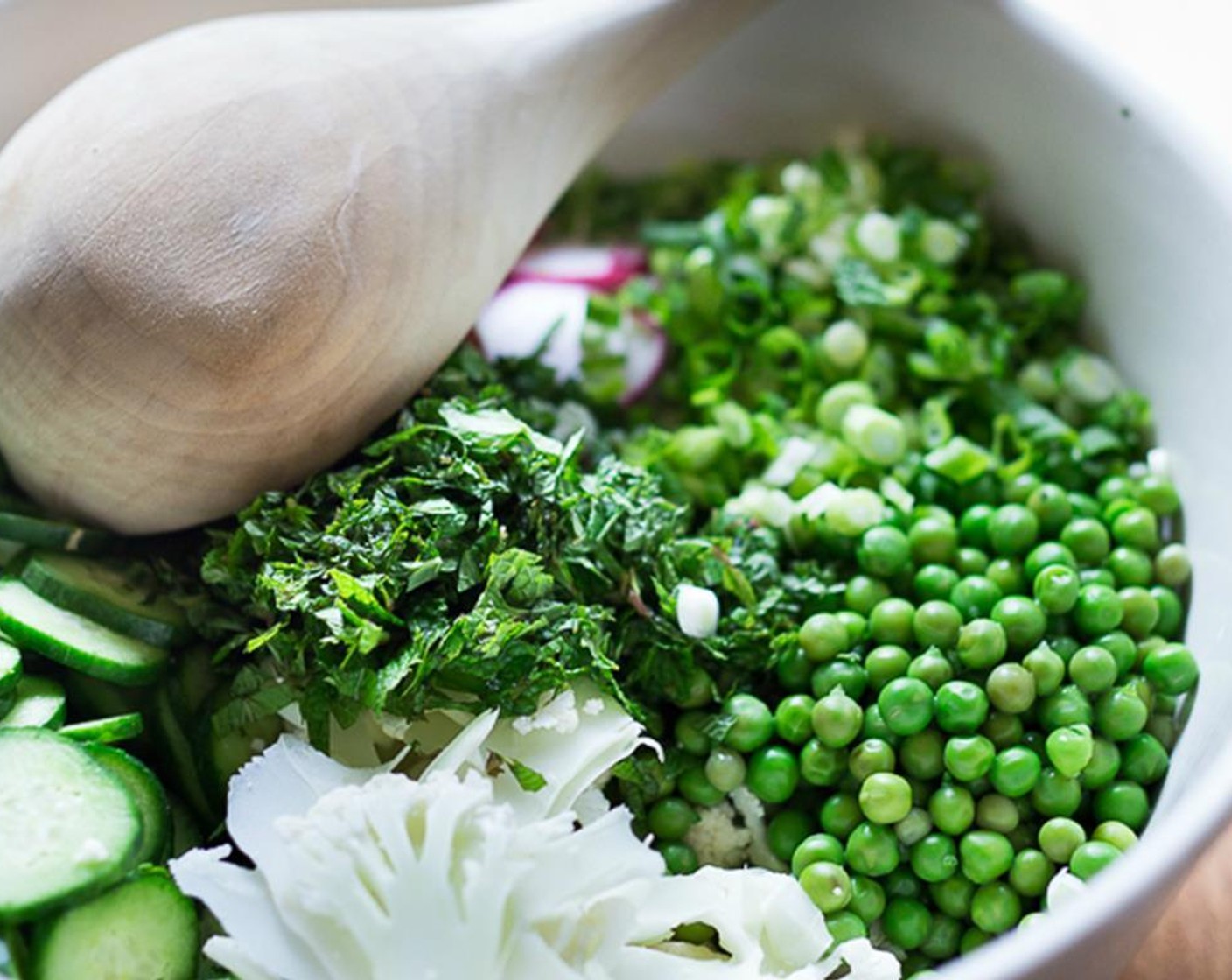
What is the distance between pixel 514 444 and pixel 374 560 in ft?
0.69

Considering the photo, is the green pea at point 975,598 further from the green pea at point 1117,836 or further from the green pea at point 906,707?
the green pea at point 1117,836

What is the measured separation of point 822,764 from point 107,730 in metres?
0.75

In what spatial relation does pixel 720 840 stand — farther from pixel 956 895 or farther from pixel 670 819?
pixel 956 895

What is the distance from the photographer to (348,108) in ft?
5.39

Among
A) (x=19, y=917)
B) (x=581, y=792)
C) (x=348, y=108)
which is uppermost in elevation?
(x=348, y=108)

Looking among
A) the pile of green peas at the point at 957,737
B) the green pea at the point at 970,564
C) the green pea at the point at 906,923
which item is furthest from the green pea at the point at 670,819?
the green pea at the point at 970,564

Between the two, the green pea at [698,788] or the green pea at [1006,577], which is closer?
the green pea at [698,788]

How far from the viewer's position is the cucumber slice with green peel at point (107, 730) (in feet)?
4.75

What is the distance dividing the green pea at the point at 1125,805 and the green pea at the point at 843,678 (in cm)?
28

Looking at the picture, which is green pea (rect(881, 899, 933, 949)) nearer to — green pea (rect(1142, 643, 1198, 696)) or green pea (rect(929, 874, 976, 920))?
green pea (rect(929, 874, 976, 920))

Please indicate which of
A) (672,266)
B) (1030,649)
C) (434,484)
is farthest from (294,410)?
(1030,649)

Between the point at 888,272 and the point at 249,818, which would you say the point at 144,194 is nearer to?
the point at 249,818

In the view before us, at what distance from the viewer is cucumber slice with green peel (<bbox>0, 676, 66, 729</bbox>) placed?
4.79 feet

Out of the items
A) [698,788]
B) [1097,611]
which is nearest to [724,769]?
[698,788]
